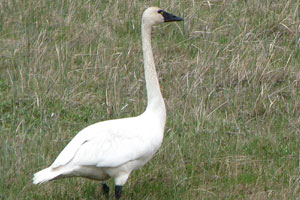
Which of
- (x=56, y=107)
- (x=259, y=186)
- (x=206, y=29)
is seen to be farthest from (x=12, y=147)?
(x=206, y=29)

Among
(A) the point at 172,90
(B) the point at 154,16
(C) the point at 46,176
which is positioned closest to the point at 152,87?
(B) the point at 154,16

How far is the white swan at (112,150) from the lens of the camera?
18.8ft

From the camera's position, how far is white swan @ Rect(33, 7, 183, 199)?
572 centimetres

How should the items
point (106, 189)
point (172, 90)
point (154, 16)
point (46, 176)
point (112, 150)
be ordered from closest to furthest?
point (46, 176), point (112, 150), point (106, 189), point (154, 16), point (172, 90)

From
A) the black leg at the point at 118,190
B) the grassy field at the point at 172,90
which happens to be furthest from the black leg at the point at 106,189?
the black leg at the point at 118,190

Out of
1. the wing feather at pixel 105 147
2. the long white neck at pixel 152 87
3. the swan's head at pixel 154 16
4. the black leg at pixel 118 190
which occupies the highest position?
the swan's head at pixel 154 16

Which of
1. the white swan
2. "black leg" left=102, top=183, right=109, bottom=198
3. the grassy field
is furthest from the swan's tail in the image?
"black leg" left=102, top=183, right=109, bottom=198

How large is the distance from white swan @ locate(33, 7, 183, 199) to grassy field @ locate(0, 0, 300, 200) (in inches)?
15.6

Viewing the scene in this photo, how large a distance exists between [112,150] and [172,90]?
2525 mm

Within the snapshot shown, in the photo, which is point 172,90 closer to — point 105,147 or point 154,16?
point 154,16

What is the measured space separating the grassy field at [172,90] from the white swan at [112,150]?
40cm

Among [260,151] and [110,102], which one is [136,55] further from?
[260,151]

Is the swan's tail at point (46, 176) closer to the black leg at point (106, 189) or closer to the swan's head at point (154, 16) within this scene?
the black leg at point (106, 189)

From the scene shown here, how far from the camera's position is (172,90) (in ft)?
27.2
